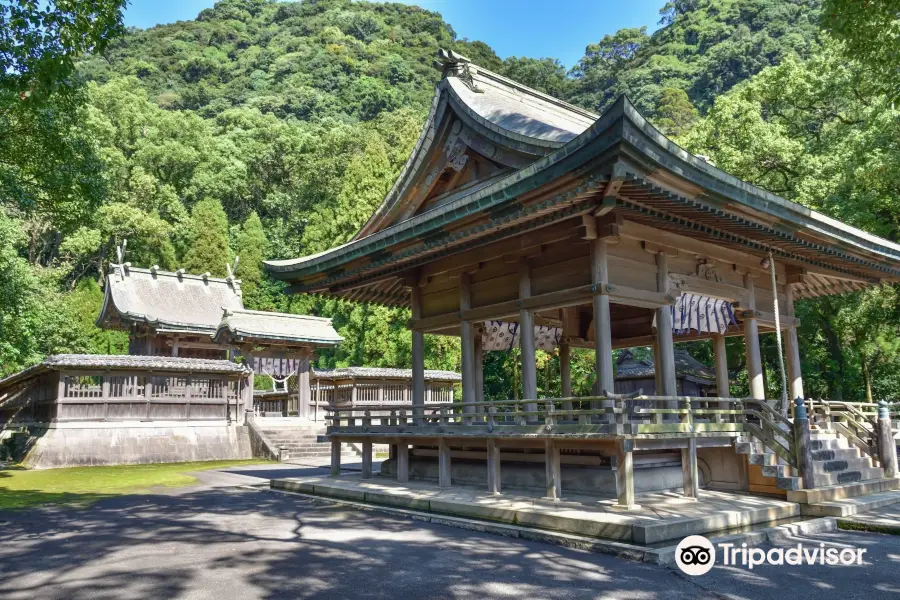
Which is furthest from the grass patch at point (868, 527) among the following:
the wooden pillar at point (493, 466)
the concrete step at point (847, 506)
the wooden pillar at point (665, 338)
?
the wooden pillar at point (493, 466)

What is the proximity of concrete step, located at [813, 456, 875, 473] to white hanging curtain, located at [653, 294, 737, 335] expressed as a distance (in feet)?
13.4

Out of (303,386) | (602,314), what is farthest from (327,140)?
(602,314)

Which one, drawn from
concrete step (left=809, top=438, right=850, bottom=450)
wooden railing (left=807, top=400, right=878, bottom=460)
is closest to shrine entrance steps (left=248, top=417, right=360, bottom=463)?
wooden railing (left=807, top=400, right=878, bottom=460)

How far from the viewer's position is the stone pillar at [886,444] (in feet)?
43.8

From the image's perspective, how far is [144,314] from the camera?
35.5m

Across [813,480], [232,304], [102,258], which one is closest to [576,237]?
[813,480]

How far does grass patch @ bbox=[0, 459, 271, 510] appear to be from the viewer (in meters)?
14.9

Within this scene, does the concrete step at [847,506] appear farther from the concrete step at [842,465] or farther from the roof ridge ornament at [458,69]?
the roof ridge ornament at [458,69]

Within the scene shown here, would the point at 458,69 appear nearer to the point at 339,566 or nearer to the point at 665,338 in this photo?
the point at 665,338

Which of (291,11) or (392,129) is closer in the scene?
(392,129)

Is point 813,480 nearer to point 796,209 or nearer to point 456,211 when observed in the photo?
point 796,209

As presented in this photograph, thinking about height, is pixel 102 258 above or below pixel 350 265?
above

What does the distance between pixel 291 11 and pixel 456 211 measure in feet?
400

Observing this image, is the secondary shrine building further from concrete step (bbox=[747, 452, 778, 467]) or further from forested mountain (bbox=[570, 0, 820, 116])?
forested mountain (bbox=[570, 0, 820, 116])
